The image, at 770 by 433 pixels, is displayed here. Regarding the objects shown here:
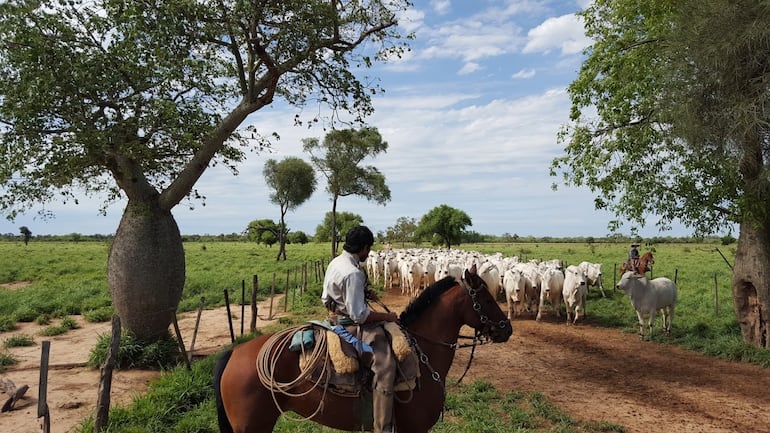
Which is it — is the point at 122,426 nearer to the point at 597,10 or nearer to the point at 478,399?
the point at 478,399

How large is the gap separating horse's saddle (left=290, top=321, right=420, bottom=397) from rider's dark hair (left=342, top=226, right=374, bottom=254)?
75 centimetres

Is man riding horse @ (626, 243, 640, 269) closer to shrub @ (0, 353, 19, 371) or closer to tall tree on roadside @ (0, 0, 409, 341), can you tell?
tall tree on roadside @ (0, 0, 409, 341)

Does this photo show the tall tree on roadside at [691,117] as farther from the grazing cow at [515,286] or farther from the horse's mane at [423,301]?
the horse's mane at [423,301]

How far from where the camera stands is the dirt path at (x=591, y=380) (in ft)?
24.5

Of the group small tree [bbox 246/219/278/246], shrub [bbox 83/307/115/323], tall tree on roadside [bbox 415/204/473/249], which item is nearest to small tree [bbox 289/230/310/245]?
small tree [bbox 246/219/278/246]

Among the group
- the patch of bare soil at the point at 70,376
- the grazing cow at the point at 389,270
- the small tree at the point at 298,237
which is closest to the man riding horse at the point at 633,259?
the grazing cow at the point at 389,270

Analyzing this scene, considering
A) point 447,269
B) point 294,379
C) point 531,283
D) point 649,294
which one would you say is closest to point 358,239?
point 294,379

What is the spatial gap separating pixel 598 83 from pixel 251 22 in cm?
864

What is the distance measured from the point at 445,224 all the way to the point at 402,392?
41982 millimetres

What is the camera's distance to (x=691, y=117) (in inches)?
382

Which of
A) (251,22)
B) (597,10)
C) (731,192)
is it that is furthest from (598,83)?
(251,22)

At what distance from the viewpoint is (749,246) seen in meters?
11.3

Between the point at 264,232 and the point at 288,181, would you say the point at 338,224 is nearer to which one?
the point at 264,232

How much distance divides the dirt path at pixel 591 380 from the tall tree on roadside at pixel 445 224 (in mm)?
32205
